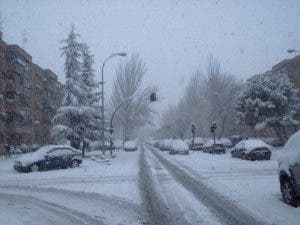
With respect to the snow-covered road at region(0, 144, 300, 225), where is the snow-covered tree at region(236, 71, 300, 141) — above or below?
above

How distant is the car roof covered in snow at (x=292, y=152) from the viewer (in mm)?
11031

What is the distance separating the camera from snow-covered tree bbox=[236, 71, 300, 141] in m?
45.3

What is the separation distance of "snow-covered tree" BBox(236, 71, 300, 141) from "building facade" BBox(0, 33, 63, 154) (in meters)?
26.7

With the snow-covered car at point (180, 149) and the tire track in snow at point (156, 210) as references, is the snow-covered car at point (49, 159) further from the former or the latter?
the snow-covered car at point (180, 149)

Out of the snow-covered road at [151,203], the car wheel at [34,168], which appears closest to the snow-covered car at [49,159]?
the car wheel at [34,168]

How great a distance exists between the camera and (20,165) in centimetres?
2534

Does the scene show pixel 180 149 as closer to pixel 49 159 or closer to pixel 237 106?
pixel 237 106

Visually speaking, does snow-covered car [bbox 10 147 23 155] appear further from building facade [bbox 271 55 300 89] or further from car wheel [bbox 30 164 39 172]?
building facade [bbox 271 55 300 89]

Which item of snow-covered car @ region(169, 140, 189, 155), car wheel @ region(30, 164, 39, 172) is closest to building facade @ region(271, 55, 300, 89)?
snow-covered car @ region(169, 140, 189, 155)

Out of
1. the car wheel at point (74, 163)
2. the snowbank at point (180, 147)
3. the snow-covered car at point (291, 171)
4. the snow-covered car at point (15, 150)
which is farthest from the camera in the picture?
the snow-covered car at point (15, 150)

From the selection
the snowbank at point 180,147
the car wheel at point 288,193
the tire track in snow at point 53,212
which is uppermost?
the snowbank at point 180,147

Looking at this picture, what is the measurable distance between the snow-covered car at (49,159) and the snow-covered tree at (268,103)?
23325 millimetres

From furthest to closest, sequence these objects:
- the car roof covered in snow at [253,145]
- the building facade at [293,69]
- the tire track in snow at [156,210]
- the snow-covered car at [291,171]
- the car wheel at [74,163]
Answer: the building facade at [293,69] → the car roof covered in snow at [253,145] → the car wheel at [74,163] → the snow-covered car at [291,171] → the tire track in snow at [156,210]

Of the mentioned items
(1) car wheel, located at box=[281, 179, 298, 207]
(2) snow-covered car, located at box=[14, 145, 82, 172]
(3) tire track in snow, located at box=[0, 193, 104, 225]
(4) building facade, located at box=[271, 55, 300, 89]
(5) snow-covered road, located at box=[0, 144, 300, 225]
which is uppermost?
(4) building facade, located at box=[271, 55, 300, 89]
